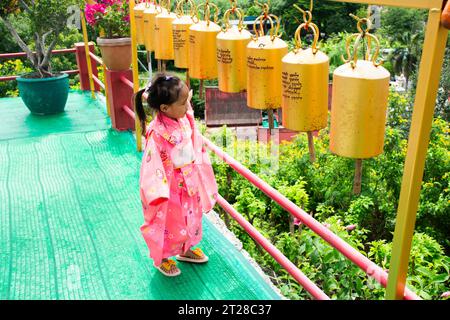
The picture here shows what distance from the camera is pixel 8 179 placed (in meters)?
4.03

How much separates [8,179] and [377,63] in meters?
3.44

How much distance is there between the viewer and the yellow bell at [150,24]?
294cm

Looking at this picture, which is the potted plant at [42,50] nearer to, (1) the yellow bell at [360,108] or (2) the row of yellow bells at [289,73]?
(2) the row of yellow bells at [289,73]

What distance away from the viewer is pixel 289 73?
1570 millimetres

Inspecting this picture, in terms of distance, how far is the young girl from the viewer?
2.38 metres

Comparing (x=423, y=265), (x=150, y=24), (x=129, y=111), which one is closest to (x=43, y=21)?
(x=129, y=111)

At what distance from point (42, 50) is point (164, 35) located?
3617 mm

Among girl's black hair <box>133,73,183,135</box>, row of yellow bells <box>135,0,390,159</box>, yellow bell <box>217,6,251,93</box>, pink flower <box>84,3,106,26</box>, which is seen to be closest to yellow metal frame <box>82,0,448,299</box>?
row of yellow bells <box>135,0,390,159</box>

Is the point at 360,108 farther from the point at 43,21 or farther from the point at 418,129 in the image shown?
the point at 43,21

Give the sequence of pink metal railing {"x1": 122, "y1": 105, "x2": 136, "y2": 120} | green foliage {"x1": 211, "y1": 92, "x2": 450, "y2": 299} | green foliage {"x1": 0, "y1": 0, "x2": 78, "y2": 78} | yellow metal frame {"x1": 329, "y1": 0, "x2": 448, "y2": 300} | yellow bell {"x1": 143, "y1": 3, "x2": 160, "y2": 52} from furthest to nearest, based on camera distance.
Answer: green foliage {"x1": 0, "y1": 0, "x2": 78, "y2": 78} → pink metal railing {"x1": 122, "y1": 105, "x2": 136, "y2": 120} → green foliage {"x1": 211, "y1": 92, "x2": 450, "y2": 299} → yellow bell {"x1": 143, "y1": 3, "x2": 160, "y2": 52} → yellow metal frame {"x1": 329, "y1": 0, "x2": 448, "y2": 300}

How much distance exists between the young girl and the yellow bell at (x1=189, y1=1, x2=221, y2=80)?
0.13 metres

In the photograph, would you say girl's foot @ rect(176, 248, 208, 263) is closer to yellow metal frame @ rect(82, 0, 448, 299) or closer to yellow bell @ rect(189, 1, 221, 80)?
yellow bell @ rect(189, 1, 221, 80)
